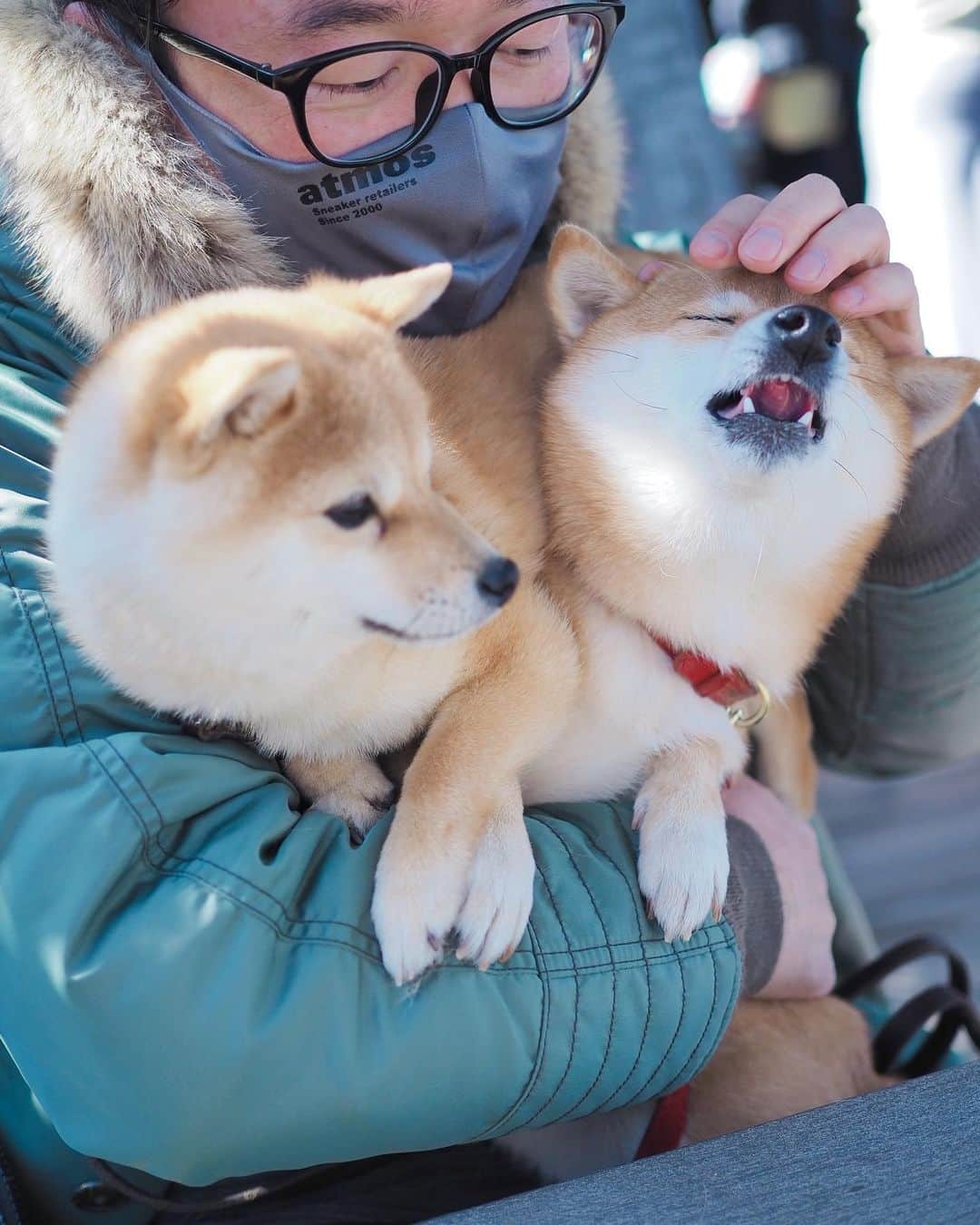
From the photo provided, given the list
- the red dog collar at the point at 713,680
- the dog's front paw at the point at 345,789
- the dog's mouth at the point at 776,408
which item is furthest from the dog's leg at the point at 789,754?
the dog's front paw at the point at 345,789

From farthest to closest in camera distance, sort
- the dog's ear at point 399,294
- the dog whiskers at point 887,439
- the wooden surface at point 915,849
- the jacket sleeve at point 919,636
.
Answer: the wooden surface at point 915,849, the jacket sleeve at point 919,636, the dog whiskers at point 887,439, the dog's ear at point 399,294

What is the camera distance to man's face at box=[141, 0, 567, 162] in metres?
1.27

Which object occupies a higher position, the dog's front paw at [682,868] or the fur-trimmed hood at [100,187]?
the fur-trimmed hood at [100,187]

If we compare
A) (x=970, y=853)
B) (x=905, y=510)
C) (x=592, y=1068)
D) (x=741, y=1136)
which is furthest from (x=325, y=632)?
(x=970, y=853)

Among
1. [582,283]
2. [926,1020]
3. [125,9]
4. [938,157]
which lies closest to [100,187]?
[125,9]

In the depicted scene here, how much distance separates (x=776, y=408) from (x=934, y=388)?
0.88 feet

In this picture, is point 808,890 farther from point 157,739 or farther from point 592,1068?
point 157,739

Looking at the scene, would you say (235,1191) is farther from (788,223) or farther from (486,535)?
(788,223)

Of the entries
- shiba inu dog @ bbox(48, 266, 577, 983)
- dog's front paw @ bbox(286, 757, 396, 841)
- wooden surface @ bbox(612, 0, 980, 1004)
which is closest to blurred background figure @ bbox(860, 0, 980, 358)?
wooden surface @ bbox(612, 0, 980, 1004)

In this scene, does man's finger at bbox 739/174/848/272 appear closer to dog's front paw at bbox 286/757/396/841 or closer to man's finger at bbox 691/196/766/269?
man's finger at bbox 691/196/766/269

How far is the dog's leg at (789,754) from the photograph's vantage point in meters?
1.70

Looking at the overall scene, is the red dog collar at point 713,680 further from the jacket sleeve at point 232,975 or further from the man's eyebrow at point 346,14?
the man's eyebrow at point 346,14

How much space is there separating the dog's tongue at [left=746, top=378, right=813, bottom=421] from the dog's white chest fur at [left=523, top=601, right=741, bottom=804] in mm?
323

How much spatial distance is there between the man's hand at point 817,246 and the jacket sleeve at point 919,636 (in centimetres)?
29
